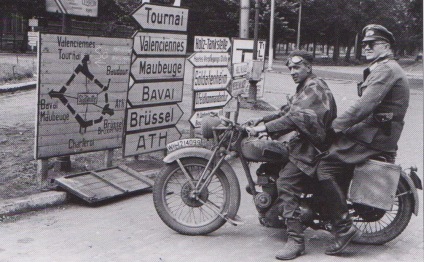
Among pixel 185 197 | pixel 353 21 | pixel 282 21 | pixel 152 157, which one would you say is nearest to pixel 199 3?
pixel 282 21

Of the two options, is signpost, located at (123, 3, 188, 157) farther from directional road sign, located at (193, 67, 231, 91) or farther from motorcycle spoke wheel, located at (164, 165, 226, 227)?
motorcycle spoke wheel, located at (164, 165, 226, 227)

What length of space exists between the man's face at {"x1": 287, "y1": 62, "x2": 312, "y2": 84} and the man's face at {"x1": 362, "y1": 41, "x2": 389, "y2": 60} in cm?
53

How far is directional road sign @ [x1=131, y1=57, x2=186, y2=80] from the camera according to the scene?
773cm

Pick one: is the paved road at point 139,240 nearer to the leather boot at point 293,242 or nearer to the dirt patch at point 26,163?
the leather boot at point 293,242

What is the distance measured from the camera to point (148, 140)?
26.6 feet

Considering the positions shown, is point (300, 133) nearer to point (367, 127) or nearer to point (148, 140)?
point (367, 127)

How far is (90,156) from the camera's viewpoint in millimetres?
8477

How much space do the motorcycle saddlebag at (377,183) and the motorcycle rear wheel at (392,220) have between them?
235 millimetres

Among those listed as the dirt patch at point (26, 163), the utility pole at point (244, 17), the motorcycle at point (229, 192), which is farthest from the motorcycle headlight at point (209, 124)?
the utility pole at point (244, 17)

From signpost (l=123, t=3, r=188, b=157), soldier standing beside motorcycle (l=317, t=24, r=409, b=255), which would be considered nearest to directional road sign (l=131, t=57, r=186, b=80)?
signpost (l=123, t=3, r=188, b=157)

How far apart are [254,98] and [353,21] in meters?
44.0

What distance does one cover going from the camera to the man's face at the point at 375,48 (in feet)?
16.4

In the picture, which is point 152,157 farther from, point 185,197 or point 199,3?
point 199,3

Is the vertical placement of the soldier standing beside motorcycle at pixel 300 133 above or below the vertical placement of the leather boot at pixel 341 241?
above
